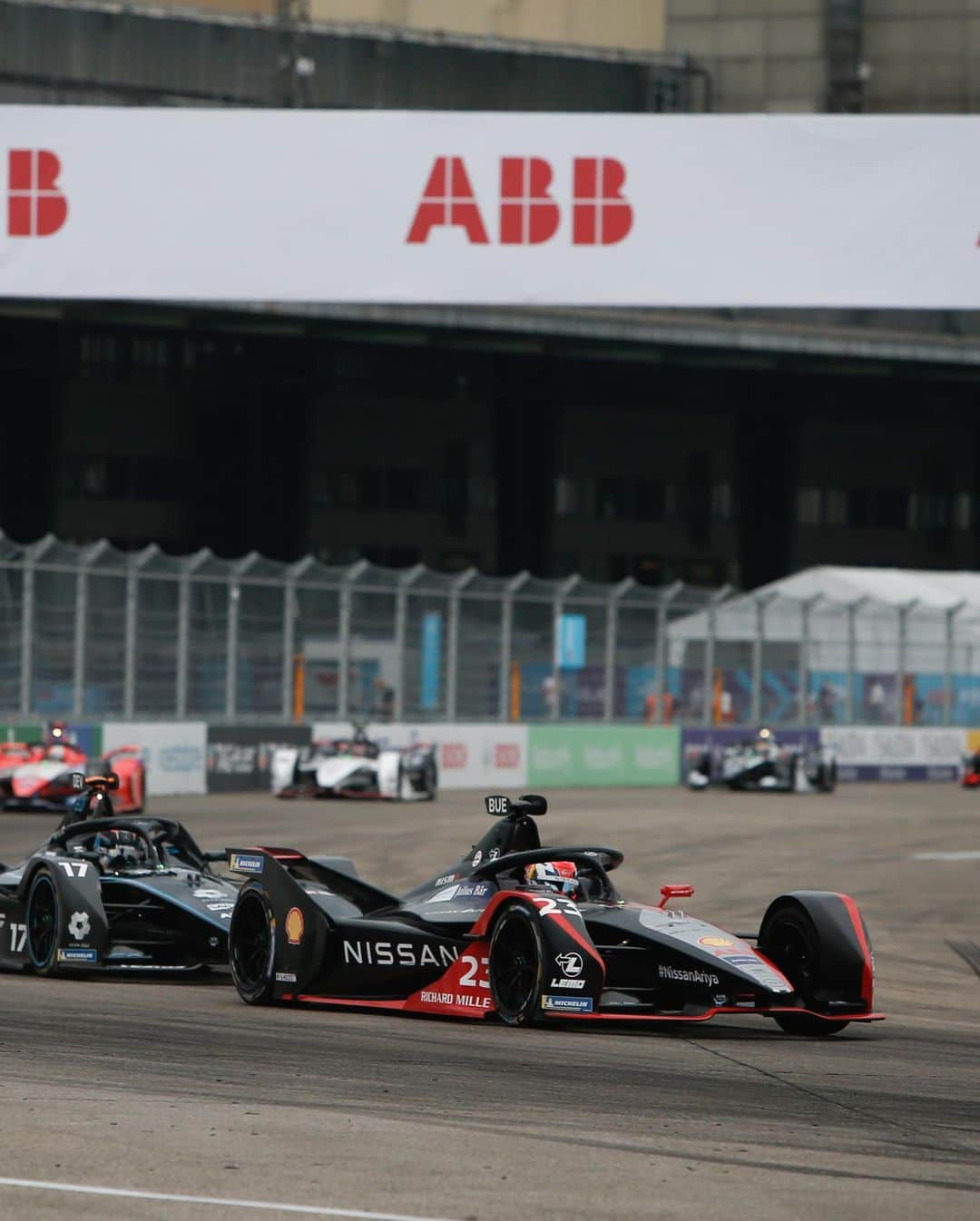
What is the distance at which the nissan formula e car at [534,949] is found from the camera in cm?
1001

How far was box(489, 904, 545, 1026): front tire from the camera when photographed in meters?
10.1

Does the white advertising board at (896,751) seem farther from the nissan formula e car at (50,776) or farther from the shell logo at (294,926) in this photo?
the shell logo at (294,926)

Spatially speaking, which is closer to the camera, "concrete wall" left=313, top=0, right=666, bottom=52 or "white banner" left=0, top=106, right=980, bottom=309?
"white banner" left=0, top=106, right=980, bottom=309

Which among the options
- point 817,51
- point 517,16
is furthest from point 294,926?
point 517,16

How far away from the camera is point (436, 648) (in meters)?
35.0

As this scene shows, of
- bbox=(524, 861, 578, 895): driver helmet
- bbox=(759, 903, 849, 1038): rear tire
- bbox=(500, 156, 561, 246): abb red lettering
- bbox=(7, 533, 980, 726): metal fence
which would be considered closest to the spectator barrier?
bbox=(7, 533, 980, 726): metal fence

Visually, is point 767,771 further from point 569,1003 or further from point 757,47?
point 569,1003

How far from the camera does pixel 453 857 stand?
21047 millimetres

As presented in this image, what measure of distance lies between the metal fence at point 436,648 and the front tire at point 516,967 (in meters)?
→ 19.4

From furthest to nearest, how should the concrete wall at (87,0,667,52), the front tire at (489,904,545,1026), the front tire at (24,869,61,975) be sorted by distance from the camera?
the concrete wall at (87,0,667,52) < the front tire at (24,869,61,975) < the front tire at (489,904,545,1026)

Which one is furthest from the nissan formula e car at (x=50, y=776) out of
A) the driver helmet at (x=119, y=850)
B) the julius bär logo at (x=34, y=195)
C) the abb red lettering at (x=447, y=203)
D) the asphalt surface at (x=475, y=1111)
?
the asphalt surface at (x=475, y=1111)

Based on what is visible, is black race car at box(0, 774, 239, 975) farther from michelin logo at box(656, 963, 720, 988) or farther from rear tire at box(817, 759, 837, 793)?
rear tire at box(817, 759, 837, 793)

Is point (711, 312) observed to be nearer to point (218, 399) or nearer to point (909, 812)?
point (218, 399)

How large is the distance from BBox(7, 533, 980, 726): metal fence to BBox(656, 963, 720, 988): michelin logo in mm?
19921
